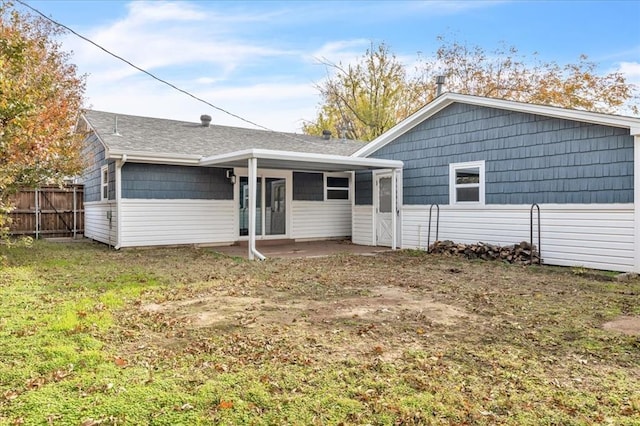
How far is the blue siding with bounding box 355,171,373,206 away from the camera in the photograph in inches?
521

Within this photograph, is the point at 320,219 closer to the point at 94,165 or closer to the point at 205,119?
the point at 205,119

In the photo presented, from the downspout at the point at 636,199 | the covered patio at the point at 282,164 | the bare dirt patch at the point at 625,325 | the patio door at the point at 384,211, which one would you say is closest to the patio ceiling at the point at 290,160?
the covered patio at the point at 282,164

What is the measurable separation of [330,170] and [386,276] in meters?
6.51

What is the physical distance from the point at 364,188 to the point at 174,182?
5506 mm

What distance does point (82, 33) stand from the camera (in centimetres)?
984

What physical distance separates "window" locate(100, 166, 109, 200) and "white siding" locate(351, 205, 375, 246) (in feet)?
23.4

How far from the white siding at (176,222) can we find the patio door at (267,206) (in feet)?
1.34

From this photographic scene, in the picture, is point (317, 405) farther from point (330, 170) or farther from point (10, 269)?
point (330, 170)

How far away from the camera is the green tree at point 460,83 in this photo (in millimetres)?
21531

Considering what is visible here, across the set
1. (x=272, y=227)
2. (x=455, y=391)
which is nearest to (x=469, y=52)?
(x=272, y=227)

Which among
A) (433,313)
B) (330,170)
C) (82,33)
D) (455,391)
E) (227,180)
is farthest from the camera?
(330,170)

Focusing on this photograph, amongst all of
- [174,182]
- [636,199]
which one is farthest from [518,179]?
[174,182]

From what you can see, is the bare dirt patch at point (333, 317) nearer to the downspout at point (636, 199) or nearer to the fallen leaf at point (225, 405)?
the fallen leaf at point (225, 405)

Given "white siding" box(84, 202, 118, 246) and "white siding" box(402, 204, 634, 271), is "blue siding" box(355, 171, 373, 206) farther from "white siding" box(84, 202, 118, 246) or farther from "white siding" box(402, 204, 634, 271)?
"white siding" box(84, 202, 118, 246)
